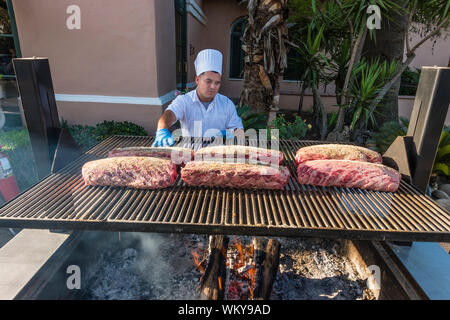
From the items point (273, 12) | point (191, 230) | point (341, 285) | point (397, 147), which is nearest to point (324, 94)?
point (273, 12)

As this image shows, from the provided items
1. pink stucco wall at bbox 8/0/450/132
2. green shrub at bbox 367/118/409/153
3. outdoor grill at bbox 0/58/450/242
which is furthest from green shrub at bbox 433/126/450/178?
pink stucco wall at bbox 8/0/450/132

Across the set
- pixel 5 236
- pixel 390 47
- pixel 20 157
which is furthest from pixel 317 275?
pixel 390 47

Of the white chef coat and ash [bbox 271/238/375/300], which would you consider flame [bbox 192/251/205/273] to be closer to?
ash [bbox 271/238/375/300]

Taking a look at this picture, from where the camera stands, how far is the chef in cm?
304

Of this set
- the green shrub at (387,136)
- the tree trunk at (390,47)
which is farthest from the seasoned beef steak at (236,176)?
the tree trunk at (390,47)

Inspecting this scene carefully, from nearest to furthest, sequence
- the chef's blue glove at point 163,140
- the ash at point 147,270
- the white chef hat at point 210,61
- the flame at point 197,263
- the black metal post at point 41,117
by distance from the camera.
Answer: the ash at point 147,270, the black metal post at point 41,117, the flame at point 197,263, the chef's blue glove at point 163,140, the white chef hat at point 210,61

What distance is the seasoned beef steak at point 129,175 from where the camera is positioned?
6.40 ft

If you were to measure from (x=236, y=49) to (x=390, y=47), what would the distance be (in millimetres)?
6965

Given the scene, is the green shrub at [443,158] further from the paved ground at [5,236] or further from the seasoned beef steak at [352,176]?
the paved ground at [5,236]

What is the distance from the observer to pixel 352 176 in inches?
81.0

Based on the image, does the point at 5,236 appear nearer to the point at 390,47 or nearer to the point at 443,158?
the point at 443,158

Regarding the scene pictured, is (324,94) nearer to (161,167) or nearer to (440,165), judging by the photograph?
(440,165)

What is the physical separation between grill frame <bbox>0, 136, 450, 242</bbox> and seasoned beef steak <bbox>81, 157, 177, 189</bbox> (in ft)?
0.17

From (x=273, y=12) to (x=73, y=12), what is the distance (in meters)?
3.95
